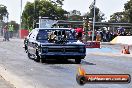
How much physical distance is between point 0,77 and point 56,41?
697 centimetres

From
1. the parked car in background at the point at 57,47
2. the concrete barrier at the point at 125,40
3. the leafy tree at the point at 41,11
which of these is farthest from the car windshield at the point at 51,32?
the leafy tree at the point at 41,11

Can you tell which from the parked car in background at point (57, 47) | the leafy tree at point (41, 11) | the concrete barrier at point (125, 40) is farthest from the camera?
the leafy tree at point (41, 11)

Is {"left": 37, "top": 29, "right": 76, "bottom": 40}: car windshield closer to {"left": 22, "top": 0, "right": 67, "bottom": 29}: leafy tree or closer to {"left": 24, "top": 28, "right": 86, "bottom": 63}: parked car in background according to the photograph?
{"left": 24, "top": 28, "right": 86, "bottom": 63}: parked car in background

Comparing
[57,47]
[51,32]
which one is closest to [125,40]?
[51,32]

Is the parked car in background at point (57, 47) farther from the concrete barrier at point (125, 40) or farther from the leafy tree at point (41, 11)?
the leafy tree at point (41, 11)

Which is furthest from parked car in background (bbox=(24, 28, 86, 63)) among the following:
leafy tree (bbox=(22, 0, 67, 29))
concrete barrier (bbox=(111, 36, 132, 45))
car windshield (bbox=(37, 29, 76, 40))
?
leafy tree (bbox=(22, 0, 67, 29))

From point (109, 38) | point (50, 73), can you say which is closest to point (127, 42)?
point (109, 38)

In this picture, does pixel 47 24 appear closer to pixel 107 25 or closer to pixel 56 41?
pixel 107 25

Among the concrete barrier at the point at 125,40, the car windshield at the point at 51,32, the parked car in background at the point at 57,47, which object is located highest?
the car windshield at the point at 51,32

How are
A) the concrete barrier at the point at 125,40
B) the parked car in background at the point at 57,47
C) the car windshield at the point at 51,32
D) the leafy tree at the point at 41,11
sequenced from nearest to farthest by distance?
the parked car in background at the point at 57,47, the car windshield at the point at 51,32, the concrete barrier at the point at 125,40, the leafy tree at the point at 41,11

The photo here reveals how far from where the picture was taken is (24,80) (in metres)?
12.9

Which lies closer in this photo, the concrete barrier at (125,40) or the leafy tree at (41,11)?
the concrete barrier at (125,40)

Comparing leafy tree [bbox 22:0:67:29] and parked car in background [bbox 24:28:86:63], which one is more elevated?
leafy tree [bbox 22:0:67:29]

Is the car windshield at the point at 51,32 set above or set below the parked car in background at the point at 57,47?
above
